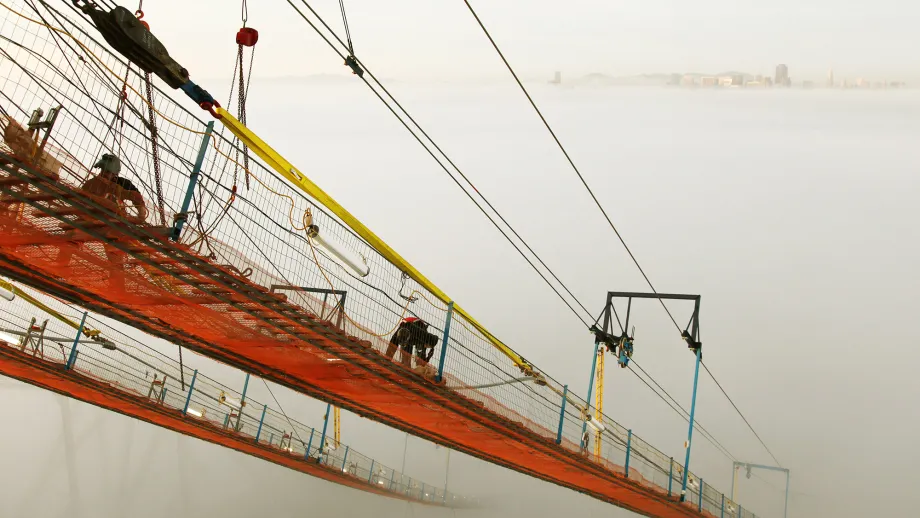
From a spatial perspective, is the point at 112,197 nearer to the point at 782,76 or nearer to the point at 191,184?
the point at 191,184

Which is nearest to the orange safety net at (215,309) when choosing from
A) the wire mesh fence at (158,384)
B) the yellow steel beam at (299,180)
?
the yellow steel beam at (299,180)

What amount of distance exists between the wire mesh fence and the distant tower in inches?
961

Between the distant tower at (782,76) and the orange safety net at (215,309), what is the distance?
2938 centimetres

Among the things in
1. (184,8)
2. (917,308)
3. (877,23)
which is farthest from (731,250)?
(184,8)

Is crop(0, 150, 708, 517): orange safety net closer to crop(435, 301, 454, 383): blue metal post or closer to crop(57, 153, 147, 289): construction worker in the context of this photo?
crop(57, 153, 147, 289): construction worker

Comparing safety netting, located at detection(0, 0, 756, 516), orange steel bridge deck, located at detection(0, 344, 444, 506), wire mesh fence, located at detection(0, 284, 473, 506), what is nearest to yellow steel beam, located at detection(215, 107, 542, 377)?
safety netting, located at detection(0, 0, 756, 516)

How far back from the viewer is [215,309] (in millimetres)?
7203

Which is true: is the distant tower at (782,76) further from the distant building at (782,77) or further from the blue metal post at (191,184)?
the blue metal post at (191,184)

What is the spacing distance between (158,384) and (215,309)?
8100mm

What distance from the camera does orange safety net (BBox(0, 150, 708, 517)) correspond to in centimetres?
541

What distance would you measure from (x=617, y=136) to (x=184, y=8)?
21.9m

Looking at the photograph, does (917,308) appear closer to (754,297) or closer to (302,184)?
(754,297)

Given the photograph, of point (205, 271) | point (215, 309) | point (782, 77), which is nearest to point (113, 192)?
point (205, 271)

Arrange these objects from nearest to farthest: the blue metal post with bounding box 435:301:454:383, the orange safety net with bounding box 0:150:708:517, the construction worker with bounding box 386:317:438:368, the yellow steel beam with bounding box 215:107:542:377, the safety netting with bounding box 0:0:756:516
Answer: the safety netting with bounding box 0:0:756:516 → the orange safety net with bounding box 0:150:708:517 → the yellow steel beam with bounding box 215:107:542:377 → the blue metal post with bounding box 435:301:454:383 → the construction worker with bounding box 386:317:438:368
